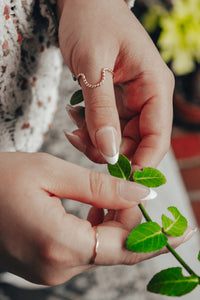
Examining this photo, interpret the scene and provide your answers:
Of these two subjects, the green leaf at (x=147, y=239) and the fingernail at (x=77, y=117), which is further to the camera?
the fingernail at (x=77, y=117)

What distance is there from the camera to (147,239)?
393mm

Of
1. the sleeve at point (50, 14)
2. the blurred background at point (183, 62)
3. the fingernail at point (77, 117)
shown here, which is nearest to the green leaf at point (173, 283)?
the fingernail at point (77, 117)

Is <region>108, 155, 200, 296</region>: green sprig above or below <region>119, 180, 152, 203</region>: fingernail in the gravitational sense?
below

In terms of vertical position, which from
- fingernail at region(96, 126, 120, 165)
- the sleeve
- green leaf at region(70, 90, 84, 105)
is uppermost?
the sleeve

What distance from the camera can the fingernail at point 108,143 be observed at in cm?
48

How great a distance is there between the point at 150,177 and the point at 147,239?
10cm

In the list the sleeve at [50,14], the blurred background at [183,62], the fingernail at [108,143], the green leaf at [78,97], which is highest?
the sleeve at [50,14]

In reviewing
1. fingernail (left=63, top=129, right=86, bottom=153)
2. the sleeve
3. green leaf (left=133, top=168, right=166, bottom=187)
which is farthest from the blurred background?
green leaf (left=133, top=168, right=166, bottom=187)

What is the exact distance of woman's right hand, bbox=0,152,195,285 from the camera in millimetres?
427

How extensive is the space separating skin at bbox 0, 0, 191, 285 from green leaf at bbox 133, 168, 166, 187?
18 mm

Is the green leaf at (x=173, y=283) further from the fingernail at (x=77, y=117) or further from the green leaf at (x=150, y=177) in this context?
the fingernail at (x=77, y=117)

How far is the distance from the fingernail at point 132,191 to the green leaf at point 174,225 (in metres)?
0.05

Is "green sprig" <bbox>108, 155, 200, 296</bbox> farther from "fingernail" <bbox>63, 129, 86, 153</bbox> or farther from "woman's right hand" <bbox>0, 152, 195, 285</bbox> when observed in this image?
"fingernail" <bbox>63, 129, 86, 153</bbox>

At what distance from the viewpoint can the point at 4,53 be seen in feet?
1.98
